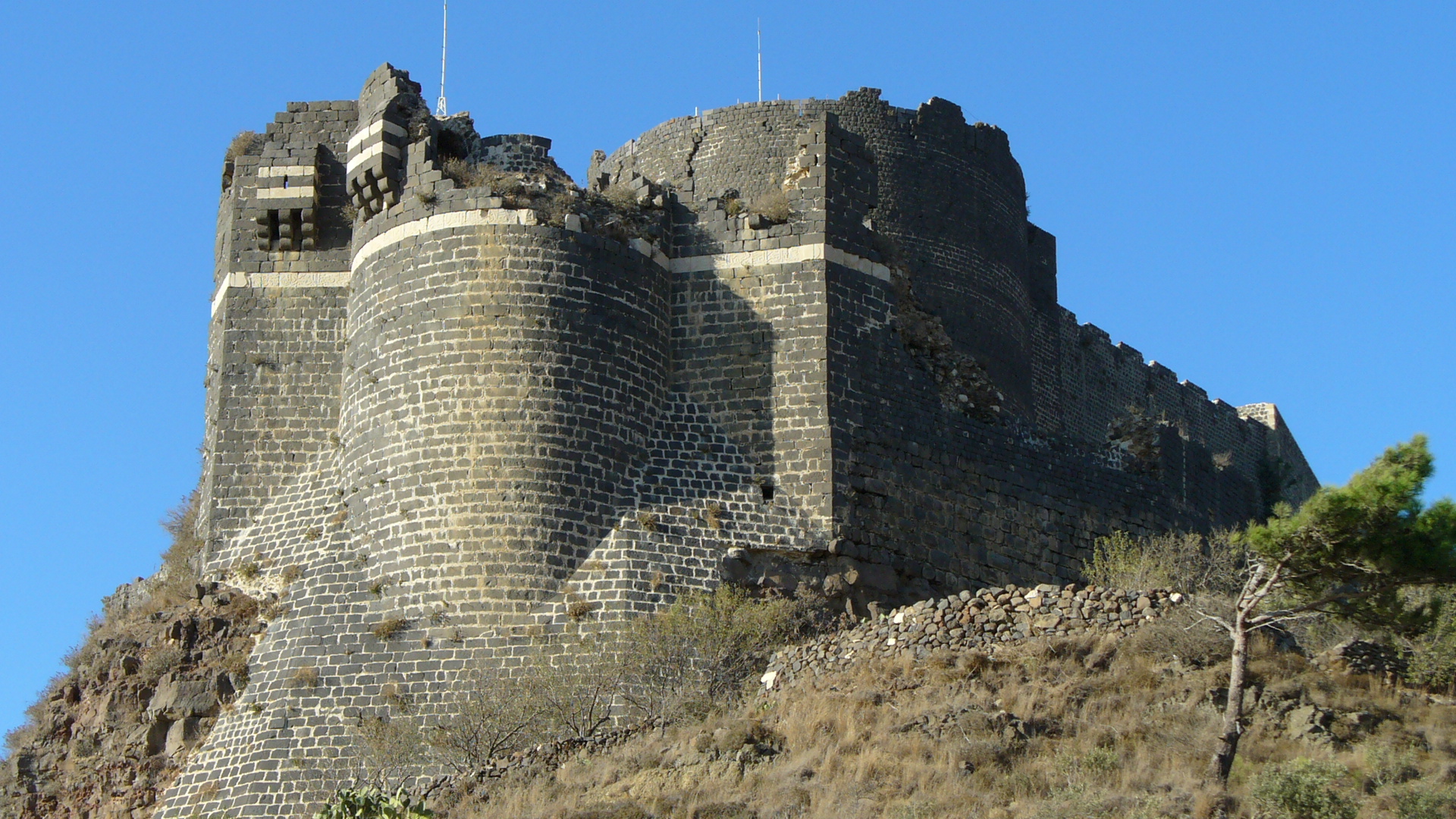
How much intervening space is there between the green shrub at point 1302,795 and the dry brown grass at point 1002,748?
142 millimetres

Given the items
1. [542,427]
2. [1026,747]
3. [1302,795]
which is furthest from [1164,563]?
[1302,795]

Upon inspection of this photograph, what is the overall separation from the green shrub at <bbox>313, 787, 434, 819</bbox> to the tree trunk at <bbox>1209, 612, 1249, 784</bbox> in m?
6.94

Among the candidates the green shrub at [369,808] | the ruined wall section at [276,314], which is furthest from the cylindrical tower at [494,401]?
the green shrub at [369,808]

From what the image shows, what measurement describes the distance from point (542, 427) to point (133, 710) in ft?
18.6

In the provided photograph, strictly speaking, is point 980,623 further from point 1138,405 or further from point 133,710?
point 1138,405

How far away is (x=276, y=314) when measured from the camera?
1112 inches

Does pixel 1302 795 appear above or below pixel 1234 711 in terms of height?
below

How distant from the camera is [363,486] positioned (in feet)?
85.5

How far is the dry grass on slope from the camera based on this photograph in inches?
791

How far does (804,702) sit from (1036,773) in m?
3.10

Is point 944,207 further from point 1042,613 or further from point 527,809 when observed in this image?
point 527,809

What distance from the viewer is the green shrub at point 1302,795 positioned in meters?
19.2

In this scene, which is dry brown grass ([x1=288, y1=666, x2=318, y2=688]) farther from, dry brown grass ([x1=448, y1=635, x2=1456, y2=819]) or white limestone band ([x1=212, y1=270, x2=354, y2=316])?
white limestone band ([x1=212, y1=270, x2=354, y2=316])

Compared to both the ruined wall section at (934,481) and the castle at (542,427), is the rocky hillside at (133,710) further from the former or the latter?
the ruined wall section at (934,481)
